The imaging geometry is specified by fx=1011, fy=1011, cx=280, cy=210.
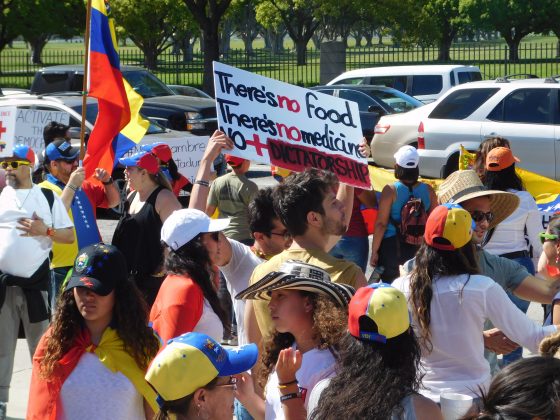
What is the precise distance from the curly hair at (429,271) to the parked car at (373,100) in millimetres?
15033

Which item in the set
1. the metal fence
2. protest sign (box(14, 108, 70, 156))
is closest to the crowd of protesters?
protest sign (box(14, 108, 70, 156))

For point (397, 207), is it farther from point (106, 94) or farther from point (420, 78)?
point (420, 78)

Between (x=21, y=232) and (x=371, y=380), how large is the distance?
11.9ft

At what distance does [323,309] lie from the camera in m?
3.59

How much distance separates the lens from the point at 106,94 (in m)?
7.66

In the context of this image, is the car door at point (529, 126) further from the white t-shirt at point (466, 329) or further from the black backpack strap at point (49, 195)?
the white t-shirt at point (466, 329)

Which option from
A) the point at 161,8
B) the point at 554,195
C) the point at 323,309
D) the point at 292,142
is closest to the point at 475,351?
the point at 323,309

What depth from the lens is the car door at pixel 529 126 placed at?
1381cm

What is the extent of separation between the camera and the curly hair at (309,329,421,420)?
2.94m

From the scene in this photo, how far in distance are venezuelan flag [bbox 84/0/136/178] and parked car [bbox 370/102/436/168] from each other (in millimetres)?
8624

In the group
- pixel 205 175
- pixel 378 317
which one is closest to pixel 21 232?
pixel 205 175

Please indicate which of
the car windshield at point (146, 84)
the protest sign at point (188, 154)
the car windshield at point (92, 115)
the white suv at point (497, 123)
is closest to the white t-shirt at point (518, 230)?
the protest sign at point (188, 154)

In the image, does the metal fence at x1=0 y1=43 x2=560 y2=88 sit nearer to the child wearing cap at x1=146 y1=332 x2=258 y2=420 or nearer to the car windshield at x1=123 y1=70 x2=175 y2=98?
the car windshield at x1=123 y1=70 x2=175 y2=98

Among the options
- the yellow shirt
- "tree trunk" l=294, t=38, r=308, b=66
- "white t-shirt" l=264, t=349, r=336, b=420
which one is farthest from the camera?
"tree trunk" l=294, t=38, r=308, b=66
